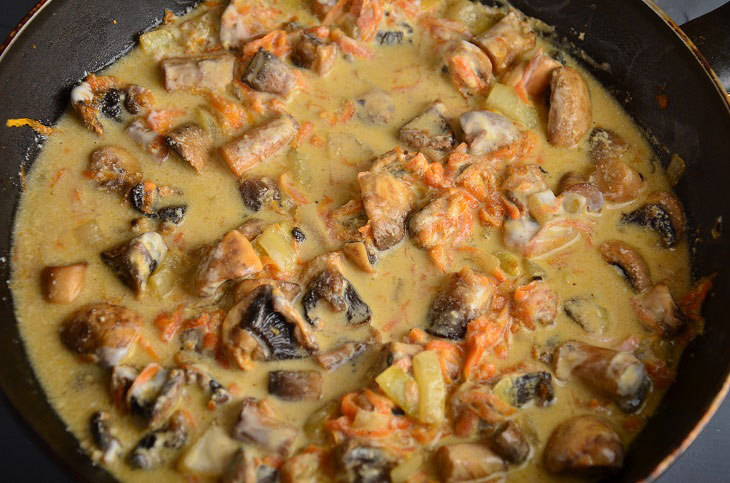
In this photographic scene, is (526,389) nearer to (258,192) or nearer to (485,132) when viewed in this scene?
(485,132)

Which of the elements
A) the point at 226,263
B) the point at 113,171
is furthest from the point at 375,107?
the point at 113,171

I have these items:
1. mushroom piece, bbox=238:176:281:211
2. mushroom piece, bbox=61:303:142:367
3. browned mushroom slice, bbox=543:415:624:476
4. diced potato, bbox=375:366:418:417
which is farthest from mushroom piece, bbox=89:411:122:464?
browned mushroom slice, bbox=543:415:624:476

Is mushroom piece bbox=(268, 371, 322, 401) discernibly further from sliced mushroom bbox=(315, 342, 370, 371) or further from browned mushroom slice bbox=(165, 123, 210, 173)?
browned mushroom slice bbox=(165, 123, 210, 173)

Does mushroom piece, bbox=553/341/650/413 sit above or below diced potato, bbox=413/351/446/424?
below

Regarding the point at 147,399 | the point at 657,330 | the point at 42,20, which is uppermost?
the point at 42,20

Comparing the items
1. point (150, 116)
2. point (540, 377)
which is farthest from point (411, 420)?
point (150, 116)

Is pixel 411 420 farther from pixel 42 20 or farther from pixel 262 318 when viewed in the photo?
pixel 42 20
